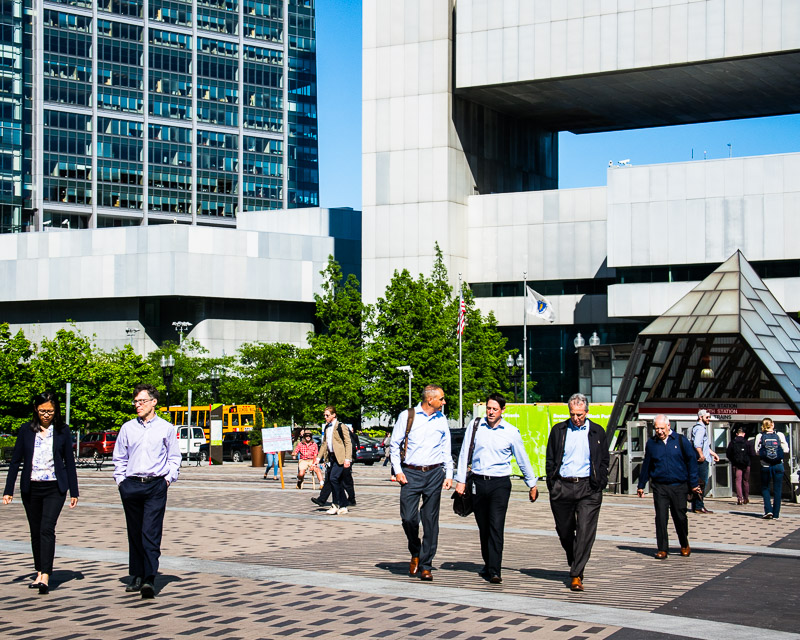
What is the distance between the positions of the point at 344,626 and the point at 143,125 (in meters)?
116

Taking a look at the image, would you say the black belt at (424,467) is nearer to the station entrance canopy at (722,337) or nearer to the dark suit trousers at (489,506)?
the dark suit trousers at (489,506)

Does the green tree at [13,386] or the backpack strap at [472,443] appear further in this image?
the green tree at [13,386]

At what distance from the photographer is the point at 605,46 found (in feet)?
205

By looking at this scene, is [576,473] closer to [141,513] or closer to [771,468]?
[141,513]

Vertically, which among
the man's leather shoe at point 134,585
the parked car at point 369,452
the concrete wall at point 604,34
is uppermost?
the concrete wall at point 604,34

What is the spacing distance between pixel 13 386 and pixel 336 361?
17500mm

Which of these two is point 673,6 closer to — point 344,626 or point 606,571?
point 606,571

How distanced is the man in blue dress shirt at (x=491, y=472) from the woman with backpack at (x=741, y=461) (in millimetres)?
12774

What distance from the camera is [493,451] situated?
12.4m

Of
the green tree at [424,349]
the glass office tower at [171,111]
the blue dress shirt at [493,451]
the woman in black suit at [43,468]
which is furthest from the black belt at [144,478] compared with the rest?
the glass office tower at [171,111]

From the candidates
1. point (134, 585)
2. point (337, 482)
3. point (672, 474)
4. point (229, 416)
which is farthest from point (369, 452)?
point (134, 585)

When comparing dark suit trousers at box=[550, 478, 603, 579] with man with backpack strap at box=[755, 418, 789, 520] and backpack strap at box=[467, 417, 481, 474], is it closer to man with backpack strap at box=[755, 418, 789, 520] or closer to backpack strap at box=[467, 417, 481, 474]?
backpack strap at box=[467, 417, 481, 474]

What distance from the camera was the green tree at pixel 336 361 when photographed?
2454 inches

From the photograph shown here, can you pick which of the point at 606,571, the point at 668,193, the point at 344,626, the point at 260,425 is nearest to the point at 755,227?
the point at 668,193
